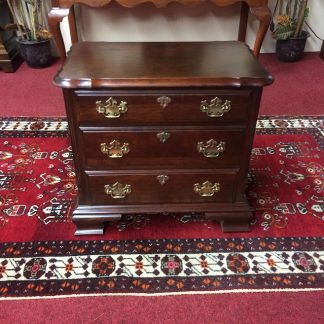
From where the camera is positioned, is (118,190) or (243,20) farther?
(243,20)

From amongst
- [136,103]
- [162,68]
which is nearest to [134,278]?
[136,103]

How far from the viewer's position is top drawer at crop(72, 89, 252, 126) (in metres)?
1.23

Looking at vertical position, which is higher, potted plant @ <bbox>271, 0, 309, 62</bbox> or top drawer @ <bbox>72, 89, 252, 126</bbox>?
top drawer @ <bbox>72, 89, 252, 126</bbox>

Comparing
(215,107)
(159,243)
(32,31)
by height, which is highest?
(215,107)

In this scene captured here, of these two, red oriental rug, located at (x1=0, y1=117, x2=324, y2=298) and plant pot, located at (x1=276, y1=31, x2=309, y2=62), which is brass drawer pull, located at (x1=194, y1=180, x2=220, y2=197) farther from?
plant pot, located at (x1=276, y1=31, x2=309, y2=62)

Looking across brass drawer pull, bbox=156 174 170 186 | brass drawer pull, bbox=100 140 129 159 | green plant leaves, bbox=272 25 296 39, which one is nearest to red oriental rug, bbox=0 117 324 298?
brass drawer pull, bbox=156 174 170 186

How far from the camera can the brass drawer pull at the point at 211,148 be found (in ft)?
4.39

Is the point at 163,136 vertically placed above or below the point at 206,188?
above

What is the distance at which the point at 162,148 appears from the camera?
134 centimetres

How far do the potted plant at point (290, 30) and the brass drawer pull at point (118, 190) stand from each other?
90.8 inches

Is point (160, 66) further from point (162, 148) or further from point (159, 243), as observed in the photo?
point (159, 243)

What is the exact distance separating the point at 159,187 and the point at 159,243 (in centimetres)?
24

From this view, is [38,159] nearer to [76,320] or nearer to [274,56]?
[76,320]

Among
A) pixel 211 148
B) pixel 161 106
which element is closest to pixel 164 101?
pixel 161 106
